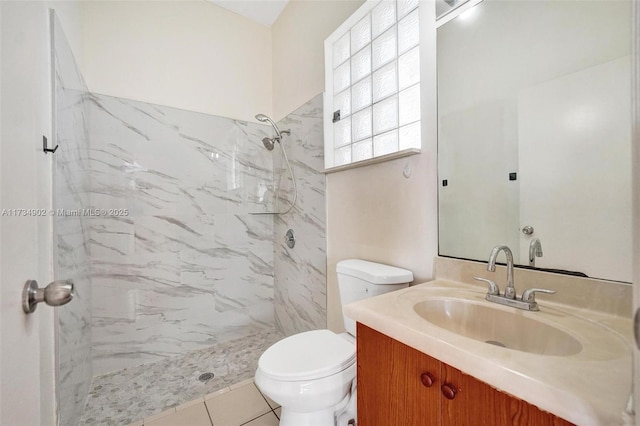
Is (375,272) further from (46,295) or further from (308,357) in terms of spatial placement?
(46,295)

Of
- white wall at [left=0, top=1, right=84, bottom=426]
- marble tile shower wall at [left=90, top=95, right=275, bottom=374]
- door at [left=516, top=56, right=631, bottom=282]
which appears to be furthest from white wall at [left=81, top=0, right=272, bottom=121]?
door at [left=516, top=56, right=631, bottom=282]

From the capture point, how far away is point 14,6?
1.64ft

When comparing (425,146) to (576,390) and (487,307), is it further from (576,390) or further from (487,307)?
(576,390)

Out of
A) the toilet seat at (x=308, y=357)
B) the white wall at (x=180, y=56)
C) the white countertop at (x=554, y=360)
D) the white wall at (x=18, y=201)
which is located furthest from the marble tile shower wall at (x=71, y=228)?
the white countertop at (x=554, y=360)

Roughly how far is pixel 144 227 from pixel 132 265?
282mm

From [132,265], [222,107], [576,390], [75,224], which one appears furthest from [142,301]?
[576,390]

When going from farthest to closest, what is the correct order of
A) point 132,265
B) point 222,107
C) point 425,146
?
point 222,107
point 132,265
point 425,146

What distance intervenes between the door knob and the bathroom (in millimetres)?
446

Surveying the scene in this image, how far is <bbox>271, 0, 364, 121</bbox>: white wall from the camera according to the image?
5.62ft

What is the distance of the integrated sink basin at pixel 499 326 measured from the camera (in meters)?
0.68

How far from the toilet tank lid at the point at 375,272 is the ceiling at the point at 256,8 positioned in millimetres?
2262

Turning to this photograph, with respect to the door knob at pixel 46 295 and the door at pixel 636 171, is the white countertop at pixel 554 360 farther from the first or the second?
the door knob at pixel 46 295

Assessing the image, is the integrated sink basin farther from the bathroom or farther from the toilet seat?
the toilet seat

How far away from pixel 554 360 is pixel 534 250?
0.47 meters
